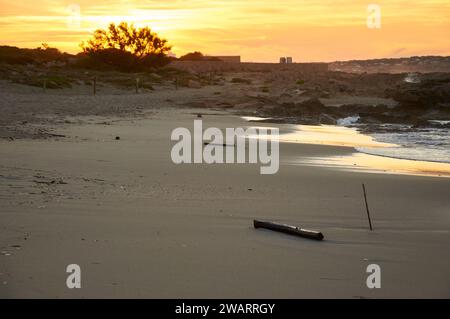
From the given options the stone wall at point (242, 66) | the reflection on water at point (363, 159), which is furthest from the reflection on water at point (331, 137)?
the stone wall at point (242, 66)

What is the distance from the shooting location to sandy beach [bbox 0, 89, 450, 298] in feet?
14.6

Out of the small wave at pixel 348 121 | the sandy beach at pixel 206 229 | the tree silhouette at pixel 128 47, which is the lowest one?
the sandy beach at pixel 206 229

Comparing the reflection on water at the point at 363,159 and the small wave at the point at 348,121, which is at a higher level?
the small wave at the point at 348,121

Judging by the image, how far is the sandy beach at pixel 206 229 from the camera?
4.46 m

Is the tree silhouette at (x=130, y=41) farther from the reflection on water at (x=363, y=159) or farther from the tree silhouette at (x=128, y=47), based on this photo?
the reflection on water at (x=363, y=159)

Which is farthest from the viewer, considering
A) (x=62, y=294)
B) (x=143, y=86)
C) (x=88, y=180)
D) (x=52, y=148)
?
(x=143, y=86)

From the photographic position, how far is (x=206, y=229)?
592cm

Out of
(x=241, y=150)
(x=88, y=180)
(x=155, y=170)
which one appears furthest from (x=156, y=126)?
(x=88, y=180)

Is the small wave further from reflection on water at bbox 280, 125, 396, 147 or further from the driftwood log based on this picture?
the driftwood log

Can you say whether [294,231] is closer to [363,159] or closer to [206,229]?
[206,229]

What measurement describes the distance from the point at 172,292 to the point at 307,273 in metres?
1.02

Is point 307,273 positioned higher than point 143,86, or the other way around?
point 143,86

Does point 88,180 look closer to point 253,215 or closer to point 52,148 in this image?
point 253,215
